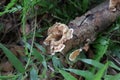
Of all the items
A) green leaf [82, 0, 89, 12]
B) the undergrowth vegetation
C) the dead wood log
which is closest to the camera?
the undergrowth vegetation

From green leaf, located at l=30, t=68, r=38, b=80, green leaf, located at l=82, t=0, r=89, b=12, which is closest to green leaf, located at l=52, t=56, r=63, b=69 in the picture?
green leaf, located at l=30, t=68, r=38, b=80

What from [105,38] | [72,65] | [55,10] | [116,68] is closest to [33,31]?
[55,10]

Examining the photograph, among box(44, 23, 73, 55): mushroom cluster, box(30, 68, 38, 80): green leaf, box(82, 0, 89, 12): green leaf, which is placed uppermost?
box(82, 0, 89, 12): green leaf

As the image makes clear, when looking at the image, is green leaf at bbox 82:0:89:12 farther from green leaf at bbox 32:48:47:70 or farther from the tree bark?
green leaf at bbox 32:48:47:70

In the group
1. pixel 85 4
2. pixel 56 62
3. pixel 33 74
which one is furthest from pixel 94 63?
pixel 85 4

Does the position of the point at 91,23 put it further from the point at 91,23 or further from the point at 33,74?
the point at 33,74

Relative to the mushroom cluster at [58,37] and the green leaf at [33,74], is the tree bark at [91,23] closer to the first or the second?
the mushroom cluster at [58,37]
